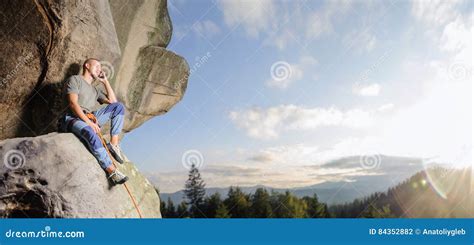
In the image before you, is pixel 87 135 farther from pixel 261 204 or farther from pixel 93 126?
pixel 261 204

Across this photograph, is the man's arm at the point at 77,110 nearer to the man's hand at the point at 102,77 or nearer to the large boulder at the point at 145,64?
the man's hand at the point at 102,77

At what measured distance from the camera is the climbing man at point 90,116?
10.3m

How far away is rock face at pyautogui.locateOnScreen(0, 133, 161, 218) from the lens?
377 inches

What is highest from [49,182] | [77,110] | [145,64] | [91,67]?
[145,64]

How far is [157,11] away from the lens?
16.7m

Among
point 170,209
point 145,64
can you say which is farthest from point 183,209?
point 145,64

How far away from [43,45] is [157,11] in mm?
5841

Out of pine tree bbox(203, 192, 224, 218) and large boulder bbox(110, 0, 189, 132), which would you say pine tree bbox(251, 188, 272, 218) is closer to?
pine tree bbox(203, 192, 224, 218)

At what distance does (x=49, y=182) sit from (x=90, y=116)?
2028 millimetres


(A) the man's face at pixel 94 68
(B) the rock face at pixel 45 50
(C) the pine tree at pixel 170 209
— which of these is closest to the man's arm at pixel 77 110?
(A) the man's face at pixel 94 68

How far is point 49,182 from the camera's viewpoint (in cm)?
963

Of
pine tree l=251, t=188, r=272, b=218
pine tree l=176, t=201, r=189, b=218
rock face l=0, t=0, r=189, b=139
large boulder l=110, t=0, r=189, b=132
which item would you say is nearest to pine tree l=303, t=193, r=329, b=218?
pine tree l=251, t=188, r=272, b=218

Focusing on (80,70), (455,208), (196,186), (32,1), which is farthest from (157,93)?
(196,186)

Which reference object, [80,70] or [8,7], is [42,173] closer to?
[80,70]
